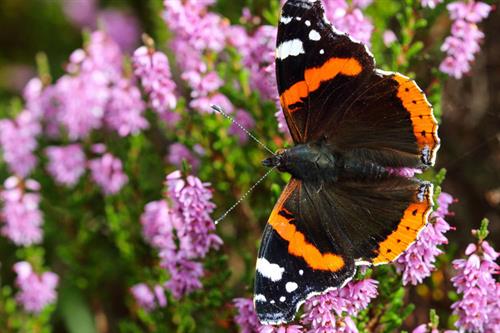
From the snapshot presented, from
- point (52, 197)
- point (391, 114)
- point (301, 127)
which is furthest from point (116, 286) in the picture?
point (391, 114)

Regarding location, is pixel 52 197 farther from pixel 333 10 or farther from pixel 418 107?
pixel 418 107

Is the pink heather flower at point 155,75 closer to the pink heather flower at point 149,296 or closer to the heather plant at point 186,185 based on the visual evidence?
the heather plant at point 186,185

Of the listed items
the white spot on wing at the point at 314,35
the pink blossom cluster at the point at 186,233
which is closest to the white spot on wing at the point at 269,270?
the pink blossom cluster at the point at 186,233

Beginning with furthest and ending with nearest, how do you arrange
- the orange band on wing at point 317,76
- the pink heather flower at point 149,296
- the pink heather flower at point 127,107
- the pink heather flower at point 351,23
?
the pink heather flower at point 127,107 < the pink heather flower at point 149,296 < the pink heather flower at point 351,23 < the orange band on wing at point 317,76

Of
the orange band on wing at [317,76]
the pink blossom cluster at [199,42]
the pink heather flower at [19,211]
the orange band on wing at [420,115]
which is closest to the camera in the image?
the orange band on wing at [420,115]

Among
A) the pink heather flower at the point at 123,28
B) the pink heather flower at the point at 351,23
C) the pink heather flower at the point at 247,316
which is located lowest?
the pink heather flower at the point at 247,316

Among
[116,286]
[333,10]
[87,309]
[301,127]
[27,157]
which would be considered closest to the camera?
[301,127]

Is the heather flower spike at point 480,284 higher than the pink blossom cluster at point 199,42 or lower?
lower

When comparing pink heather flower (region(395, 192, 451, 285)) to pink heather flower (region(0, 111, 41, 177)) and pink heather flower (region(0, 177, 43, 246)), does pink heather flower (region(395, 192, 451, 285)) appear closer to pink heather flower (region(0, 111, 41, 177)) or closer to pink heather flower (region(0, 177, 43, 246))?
pink heather flower (region(0, 177, 43, 246))
